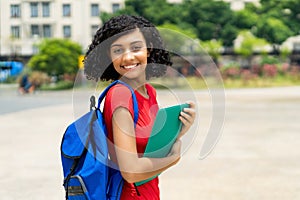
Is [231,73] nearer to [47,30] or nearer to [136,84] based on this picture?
[47,30]

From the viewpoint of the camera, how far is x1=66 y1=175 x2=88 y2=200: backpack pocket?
1771 millimetres

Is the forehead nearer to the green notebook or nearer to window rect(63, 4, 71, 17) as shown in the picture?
the green notebook

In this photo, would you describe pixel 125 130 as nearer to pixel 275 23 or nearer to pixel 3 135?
pixel 3 135

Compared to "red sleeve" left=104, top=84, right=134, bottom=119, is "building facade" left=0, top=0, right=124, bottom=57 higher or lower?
lower

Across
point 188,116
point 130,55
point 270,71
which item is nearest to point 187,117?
point 188,116

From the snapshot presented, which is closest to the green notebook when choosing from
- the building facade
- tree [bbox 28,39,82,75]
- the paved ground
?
the paved ground

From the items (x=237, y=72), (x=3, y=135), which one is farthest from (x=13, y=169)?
(x=237, y=72)

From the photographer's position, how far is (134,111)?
1.75 m

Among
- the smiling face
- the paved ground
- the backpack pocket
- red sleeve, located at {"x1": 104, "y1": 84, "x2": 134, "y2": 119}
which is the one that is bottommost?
the paved ground

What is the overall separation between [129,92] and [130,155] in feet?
0.67

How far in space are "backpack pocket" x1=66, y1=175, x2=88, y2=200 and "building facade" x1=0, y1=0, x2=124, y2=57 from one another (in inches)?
1892

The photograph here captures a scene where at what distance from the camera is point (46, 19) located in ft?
165

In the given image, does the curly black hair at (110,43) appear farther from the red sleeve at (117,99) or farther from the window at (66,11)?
the window at (66,11)

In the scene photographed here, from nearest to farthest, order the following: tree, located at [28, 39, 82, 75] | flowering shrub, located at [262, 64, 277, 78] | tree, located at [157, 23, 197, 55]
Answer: tree, located at [157, 23, 197, 55], tree, located at [28, 39, 82, 75], flowering shrub, located at [262, 64, 277, 78]
